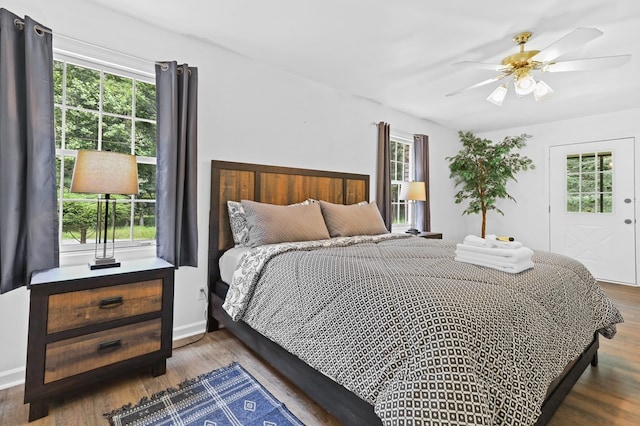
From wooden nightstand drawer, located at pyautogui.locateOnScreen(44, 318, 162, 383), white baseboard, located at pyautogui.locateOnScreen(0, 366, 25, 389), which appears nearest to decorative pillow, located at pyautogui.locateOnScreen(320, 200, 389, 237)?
wooden nightstand drawer, located at pyautogui.locateOnScreen(44, 318, 162, 383)

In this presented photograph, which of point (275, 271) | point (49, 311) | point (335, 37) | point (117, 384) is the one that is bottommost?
point (117, 384)

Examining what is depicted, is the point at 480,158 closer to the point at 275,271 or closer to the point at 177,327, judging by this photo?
the point at 275,271

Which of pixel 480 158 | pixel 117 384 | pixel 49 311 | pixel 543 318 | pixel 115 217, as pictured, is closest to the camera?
pixel 543 318

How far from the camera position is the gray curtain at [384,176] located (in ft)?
13.5

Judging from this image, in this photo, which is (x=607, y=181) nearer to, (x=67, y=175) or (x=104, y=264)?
(x=104, y=264)

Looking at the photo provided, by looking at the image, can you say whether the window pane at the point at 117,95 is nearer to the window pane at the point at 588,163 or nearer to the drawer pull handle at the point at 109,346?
the drawer pull handle at the point at 109,346

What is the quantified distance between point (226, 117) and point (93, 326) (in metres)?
1.91

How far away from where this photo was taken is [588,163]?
4.66m

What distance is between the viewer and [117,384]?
1859mm

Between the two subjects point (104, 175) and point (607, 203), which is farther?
point (607, 203)

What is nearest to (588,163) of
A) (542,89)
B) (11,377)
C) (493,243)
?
(542,89)

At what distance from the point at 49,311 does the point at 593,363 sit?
3343 millimetres

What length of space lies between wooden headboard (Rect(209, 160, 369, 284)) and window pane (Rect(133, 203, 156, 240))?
1.48 ft

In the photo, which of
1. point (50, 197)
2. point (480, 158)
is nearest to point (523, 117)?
point (480, 158)
